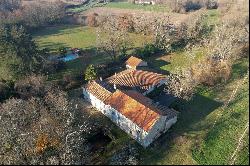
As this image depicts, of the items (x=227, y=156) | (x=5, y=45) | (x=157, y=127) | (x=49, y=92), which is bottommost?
(x=227, y=156)

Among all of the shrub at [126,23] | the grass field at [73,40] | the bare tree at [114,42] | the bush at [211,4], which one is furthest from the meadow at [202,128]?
the bush at [211,4]

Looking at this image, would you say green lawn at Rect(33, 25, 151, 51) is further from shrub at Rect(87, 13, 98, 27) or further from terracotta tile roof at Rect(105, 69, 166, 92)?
terracotta tile roof at Rect(105, 69, 166, 92)

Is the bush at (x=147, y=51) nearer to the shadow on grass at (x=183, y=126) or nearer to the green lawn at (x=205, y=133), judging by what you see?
the green lawn at (x=205, y=133)

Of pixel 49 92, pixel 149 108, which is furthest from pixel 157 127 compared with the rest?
pixel 49 92

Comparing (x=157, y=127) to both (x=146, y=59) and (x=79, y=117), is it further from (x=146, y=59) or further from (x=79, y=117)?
(x=146, y=59)

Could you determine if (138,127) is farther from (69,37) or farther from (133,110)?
(69,37)

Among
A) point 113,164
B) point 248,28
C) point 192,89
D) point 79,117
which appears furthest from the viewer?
point 248,28

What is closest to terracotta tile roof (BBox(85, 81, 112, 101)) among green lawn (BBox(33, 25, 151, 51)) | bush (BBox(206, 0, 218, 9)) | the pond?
the pond
